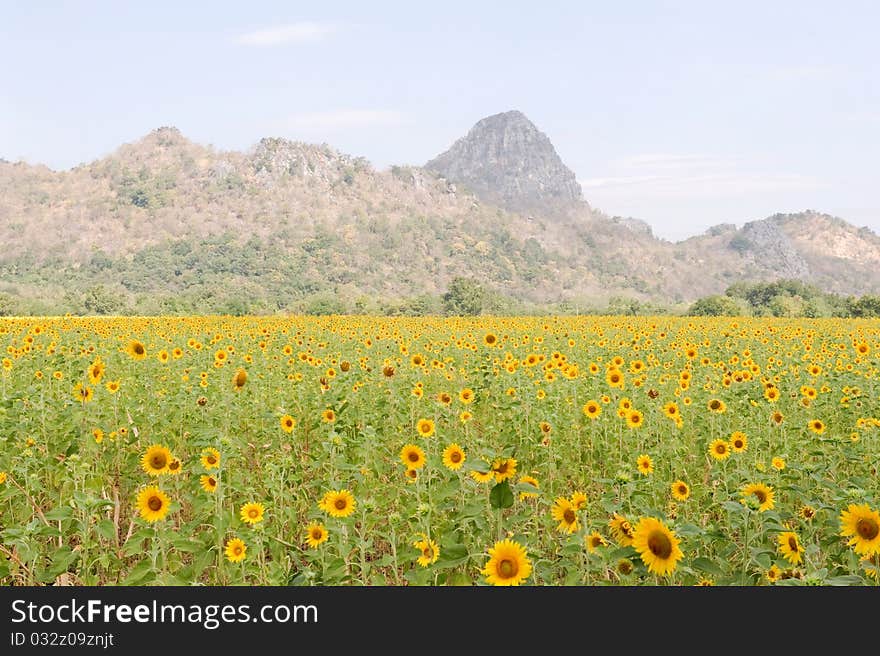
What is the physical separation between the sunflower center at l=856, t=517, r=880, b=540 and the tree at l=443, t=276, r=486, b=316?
44163 mm

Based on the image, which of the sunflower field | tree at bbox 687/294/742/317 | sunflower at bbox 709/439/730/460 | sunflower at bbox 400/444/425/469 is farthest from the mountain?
sunflower at bbox 400/444/425/469

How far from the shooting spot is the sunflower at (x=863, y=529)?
319 cm

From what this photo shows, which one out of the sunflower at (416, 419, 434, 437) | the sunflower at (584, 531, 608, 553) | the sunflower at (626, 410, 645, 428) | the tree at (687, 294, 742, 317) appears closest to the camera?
the sunflower at (584, 531, 608, 553)

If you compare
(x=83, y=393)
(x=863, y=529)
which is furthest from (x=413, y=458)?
(x=83, y=393)

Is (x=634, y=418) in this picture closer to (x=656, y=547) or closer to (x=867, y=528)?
(x=867, y=528)

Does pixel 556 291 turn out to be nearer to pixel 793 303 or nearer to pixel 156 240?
pixel 156 240

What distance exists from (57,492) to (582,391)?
5480 mm

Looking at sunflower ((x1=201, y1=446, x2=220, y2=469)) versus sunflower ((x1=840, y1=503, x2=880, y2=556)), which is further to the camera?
sunflower ((x1=201, y1=446, x2=220, y2=469))

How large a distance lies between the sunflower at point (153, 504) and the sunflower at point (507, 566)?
1.63m

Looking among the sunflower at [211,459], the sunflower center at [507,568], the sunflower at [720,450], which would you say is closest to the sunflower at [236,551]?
the sunflower at [211,459]

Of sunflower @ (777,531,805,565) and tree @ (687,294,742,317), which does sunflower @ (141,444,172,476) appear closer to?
sunflower @ (777,531,805,565)

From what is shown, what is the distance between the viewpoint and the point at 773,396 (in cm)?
673

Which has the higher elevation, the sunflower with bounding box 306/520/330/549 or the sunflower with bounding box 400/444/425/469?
the sunflower with bounding box 400/444/425/469

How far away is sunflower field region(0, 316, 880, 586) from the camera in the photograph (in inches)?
132
